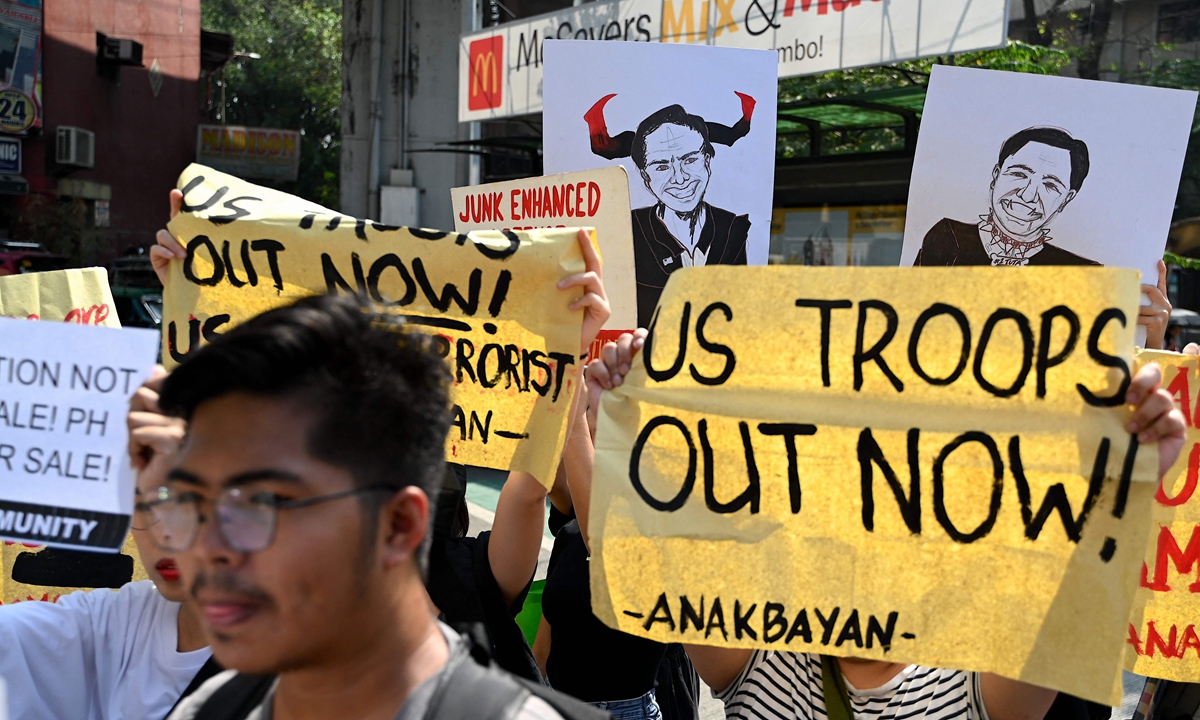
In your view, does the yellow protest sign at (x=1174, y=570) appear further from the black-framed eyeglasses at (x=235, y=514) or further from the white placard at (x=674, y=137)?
the black-framed eyeglasses at (x=235, y=514)

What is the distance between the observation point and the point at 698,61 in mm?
3521

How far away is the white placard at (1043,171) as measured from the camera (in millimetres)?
2932

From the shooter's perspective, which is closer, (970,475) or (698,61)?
(970,475)

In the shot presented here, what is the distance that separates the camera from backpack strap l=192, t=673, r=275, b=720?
151 centimetres

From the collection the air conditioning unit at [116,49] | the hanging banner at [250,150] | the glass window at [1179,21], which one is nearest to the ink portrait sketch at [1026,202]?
the glass window at [1179,21]

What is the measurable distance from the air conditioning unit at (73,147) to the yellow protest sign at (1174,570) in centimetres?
2582

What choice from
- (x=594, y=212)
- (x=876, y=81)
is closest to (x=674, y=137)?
(x=594, y=212)

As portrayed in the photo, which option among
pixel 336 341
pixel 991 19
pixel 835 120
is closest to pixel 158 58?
pixel 835 120

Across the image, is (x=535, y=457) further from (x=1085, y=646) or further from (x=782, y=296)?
(x=1085, y=646)

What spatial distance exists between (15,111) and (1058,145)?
2560cm

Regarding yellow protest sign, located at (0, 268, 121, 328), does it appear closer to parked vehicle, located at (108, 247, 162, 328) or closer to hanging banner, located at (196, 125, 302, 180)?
parked vehicle, located at (108, 247, 162, 328)

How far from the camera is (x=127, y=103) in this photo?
27.5 metres

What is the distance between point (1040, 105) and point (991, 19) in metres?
4.77

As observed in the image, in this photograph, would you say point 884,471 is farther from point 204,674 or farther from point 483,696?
point 204,674
